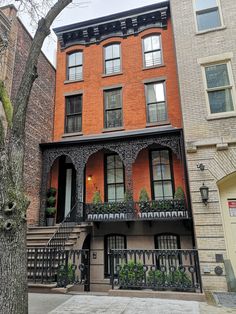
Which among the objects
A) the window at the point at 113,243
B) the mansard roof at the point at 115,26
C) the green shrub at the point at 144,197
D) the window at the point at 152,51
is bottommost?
the window at the point at 113,243

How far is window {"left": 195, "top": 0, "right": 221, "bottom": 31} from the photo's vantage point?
9078mm

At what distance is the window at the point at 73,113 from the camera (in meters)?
12.6

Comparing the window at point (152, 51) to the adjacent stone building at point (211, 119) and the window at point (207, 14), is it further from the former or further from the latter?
the window at point (207, 14)

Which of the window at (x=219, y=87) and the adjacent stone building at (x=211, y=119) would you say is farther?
the window at (x=219, y=87)

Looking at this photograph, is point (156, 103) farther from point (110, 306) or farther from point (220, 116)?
point (110, 306)

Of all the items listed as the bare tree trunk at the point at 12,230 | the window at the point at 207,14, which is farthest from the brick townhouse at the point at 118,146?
the bare tree trunk at the point at 12,230

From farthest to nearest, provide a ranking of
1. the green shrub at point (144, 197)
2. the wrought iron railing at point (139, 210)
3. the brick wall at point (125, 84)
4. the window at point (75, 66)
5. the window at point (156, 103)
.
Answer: the window at point (75, 66), the brick wall at point (125, 84), the window at point (156, 103), the green shrub at point (144, 197), the wrought iron railing at point (139, 210)

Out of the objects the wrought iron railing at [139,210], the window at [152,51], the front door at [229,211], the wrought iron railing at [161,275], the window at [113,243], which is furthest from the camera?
the window at [152,51]

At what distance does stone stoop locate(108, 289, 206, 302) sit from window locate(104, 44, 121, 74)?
10328 mm

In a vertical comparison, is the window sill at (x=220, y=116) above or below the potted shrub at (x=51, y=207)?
above

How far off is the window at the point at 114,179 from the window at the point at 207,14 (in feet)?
21.1

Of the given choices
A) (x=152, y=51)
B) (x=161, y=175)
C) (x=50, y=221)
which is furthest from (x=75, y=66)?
(x=50, y=221)

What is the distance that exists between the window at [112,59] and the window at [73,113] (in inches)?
86.6

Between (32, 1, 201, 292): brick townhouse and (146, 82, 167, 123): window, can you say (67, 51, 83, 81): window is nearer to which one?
(32, 1, 201, 292): brick townhouse
